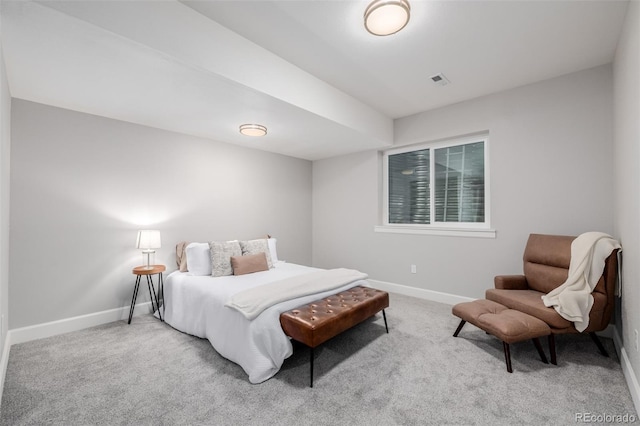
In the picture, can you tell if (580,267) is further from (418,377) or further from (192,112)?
(192,112)

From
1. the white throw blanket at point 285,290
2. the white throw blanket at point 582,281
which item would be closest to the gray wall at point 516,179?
the white throw blanket at point 582,281

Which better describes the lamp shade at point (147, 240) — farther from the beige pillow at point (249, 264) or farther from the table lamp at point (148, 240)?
the beige pillow at point (249, 264)

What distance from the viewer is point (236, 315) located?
7.43 ft

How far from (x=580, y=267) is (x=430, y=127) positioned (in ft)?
8.00

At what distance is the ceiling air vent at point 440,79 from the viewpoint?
2984mm

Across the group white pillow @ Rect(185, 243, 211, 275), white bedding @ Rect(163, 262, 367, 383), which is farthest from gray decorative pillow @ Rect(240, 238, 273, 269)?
white pillow @ Rect(185, 243, 211, 275)

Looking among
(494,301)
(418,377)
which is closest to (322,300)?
(418,377)

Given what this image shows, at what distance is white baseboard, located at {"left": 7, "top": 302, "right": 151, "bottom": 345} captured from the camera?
261 centimetres

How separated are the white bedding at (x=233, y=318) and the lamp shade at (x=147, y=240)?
17.0 inches

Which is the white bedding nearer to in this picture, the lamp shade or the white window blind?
the lamp shade

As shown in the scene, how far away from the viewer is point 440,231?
Answer: 385cm

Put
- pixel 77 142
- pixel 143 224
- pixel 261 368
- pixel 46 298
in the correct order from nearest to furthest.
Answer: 1. pixel 261 368
2. pixel 46 298
3. pixel 77 142
4. pixel 143 224

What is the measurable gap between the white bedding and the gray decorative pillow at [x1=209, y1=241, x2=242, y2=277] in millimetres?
150

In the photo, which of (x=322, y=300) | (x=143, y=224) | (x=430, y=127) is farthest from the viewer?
(x=430, y=127)
